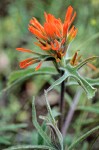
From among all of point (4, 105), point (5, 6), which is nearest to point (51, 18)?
point (4, 105)

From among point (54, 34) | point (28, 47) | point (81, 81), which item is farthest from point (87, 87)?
point (28, 47)

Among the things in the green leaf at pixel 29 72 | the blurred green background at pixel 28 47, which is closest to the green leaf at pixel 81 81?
the green leaf at pixel 29 72

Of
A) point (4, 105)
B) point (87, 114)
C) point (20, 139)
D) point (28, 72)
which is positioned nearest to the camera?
point (28, 72)

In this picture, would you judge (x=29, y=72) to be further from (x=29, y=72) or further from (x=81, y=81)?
(x=81, y=81)

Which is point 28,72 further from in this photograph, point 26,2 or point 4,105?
point 26,2

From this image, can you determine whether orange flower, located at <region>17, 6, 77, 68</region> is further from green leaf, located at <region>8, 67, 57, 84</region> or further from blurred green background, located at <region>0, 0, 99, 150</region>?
blurred green background, located at <region>0, 0, 99, 150</region>

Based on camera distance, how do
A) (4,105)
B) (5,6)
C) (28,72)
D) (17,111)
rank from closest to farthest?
(28,72) < (17,111) < (4,105) < (5,6)

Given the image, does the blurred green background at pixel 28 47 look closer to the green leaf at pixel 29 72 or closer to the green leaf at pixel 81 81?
the green leaf at pixel 29 72
